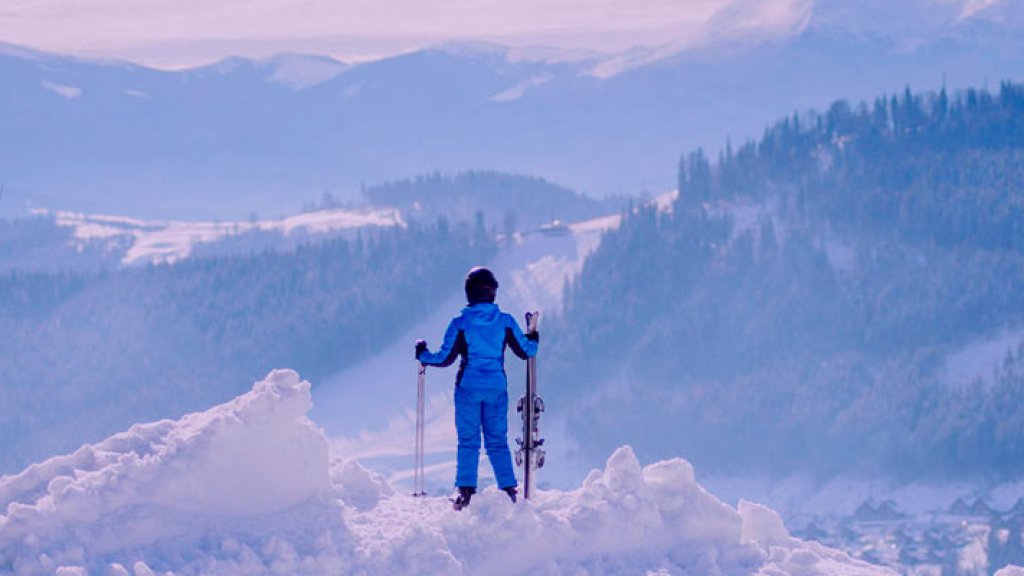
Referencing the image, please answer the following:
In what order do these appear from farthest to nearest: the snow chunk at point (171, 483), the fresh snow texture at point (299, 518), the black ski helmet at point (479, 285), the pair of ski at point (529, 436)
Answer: the black ski helmet at point (479, 285)
the pair of ski at point (529, 436)
the fresh snow texture at point (299, 518)
the snow chunk at point (171, 483)

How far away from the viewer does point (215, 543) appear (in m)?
18.5

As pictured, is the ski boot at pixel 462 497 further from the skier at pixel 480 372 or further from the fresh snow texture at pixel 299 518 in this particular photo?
the fresh snow texture at pixel 299 518

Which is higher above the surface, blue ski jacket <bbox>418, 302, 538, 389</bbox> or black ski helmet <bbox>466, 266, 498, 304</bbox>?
black ski helmet <bbox>466, 266, 498, 304</bbox>

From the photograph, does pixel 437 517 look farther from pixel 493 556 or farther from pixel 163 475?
pixel 163 475

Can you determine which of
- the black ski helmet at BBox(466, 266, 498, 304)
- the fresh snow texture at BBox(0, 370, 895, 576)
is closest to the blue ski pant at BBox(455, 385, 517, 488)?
the fresh snow texture at BBox(0, 370, 895, 576)

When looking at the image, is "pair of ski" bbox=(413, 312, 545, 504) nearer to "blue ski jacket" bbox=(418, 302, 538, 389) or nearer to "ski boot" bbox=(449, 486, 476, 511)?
"ski boot" bbox=(449, 486, 476, 511)

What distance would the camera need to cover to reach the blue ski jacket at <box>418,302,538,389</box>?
67.5 ft

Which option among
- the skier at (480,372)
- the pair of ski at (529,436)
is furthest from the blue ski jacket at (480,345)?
the pair of ski at (529,436)

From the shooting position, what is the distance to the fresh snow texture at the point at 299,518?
18000mm

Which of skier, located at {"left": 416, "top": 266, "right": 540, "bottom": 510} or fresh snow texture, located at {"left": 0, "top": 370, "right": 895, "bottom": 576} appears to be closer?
fresh snow texture, located at {"left": 0, "top": 370, "right": 895, "bottom": 576}

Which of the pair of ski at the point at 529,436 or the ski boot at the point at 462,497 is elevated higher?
the pair of ski at the point at 529,436

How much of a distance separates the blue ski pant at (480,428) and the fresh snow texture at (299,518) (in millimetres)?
424

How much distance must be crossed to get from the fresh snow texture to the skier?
19.6 inches

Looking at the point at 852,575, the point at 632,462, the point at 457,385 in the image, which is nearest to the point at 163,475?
the point at 457,385
